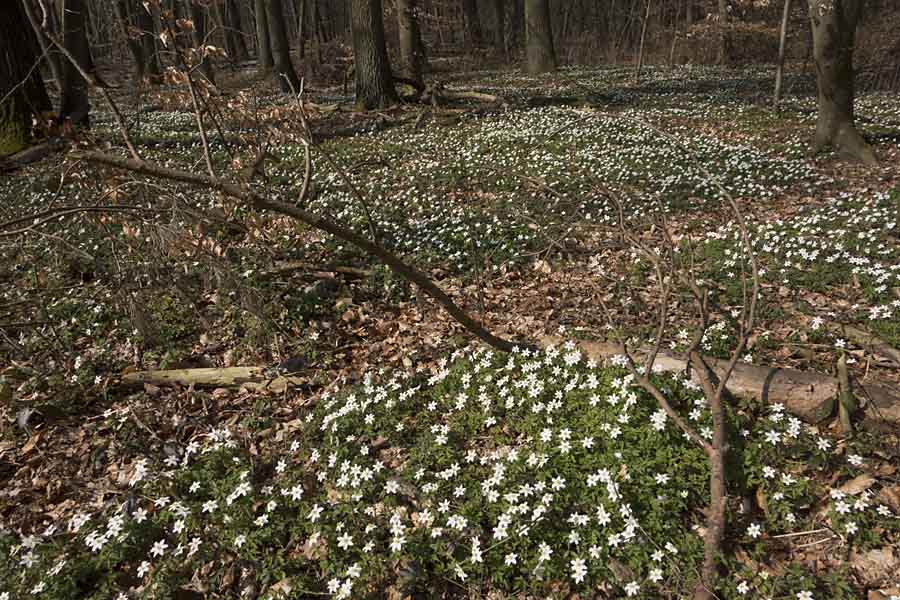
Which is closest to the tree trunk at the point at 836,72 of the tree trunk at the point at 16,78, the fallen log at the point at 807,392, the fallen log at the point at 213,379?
the fallen log at the point at 807,392

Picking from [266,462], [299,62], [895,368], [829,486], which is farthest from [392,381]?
[299,62]

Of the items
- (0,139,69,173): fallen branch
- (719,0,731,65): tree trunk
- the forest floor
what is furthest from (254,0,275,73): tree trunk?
(719,0,731,65): tree trunk

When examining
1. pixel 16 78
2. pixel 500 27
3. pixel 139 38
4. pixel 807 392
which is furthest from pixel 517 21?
pixel 807 392

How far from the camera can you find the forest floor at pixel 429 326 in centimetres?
356

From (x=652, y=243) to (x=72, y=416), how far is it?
7.75 m

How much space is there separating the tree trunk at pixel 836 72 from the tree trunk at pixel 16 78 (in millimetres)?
16747

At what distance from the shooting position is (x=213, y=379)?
555 centimetres

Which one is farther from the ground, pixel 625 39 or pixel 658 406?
pixel 625 39

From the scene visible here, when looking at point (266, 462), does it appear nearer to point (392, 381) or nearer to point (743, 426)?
point (392, 381)

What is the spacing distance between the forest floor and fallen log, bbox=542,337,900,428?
15 centimetres

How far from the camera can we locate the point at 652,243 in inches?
303

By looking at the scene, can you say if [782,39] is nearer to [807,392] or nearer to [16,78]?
[807,392]

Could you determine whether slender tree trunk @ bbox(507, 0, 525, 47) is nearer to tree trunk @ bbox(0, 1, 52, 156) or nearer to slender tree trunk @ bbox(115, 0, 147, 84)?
slender tree trunk @ bbox(115, 0, 147, 84)

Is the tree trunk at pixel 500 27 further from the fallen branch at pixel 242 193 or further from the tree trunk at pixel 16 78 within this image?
the fallen branch at pixel 242 193
